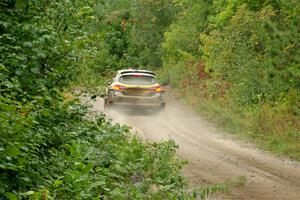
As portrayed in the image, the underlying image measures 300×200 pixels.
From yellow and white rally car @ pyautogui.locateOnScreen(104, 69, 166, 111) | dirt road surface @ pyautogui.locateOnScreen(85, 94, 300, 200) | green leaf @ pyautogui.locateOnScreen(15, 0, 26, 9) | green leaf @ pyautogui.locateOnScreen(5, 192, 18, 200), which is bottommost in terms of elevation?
dirt road surface @ pyautogui.locateOnScreen(85, 94, 300, 200)

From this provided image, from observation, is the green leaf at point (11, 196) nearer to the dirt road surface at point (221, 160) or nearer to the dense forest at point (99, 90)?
the dense forest at point (99, 90)

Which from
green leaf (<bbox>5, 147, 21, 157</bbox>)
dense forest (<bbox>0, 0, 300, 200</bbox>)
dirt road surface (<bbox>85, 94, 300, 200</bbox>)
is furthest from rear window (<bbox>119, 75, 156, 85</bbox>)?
green leaf (<bbox>5, 147, 21, 157</bbox>)

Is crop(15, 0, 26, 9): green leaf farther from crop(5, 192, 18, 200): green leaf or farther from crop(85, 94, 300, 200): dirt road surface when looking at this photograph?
crop(85, 94, 300, 200): dirt road surface

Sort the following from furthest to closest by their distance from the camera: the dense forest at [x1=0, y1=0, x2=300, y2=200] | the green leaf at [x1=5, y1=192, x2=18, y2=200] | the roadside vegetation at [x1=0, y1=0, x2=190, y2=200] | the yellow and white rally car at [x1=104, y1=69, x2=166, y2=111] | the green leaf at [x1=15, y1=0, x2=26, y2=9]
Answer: the yellow and white rally car at [x1=104, y1=69, x2=166, y2=111], the green leaf at [x1=15, y1=0, x2=26, y2=9], the dense forest at [x1=0, y1=0, x2=300, y2=200], the roadside vegetation at [x1=0, y1=0, x2=190, y2=200], the green leaf at [x1=5, y1=192, x2=18, y2=200]

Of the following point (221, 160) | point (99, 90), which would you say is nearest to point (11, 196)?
point (99, 90)

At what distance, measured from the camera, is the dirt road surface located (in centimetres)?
1050

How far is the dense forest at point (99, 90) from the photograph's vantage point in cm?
608

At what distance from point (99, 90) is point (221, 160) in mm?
4769

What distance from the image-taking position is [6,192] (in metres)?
5.46

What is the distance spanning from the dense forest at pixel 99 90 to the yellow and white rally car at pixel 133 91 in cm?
167

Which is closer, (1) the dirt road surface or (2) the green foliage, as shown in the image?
(2) the green foliage

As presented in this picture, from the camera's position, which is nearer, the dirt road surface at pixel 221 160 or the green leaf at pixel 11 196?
the green leaf at pixel 11 196

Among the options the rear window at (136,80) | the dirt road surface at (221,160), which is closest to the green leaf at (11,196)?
the dirt road surface at (221,160)

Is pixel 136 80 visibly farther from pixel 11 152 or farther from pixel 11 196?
pixel 11 196
